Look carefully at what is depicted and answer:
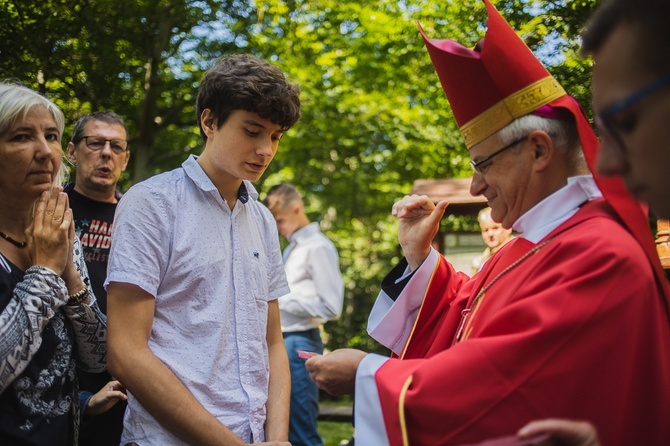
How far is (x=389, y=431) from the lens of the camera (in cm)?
194

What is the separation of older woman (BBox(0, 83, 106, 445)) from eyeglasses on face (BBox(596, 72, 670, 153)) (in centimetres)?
178

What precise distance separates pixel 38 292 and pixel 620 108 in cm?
183

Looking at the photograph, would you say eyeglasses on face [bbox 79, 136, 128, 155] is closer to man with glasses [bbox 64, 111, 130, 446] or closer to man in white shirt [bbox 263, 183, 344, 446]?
man with glasses [bbox 64, 111, 130, 446]

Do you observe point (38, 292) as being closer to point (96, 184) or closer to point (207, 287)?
point (207, 287)

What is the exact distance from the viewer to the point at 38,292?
227cm

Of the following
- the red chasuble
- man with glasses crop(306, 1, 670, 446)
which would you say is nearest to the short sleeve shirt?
man with glasses crop(306, 1, 670, 446)

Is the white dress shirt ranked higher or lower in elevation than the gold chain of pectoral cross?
lower

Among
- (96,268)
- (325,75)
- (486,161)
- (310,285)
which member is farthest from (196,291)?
(325,75)

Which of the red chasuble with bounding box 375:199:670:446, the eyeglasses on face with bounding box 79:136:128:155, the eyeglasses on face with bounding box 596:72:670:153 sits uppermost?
the eyeglasses on face with bounding box 596:72:670:153

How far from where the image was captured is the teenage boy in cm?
233

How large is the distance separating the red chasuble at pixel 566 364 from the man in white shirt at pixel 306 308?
3.96 metres

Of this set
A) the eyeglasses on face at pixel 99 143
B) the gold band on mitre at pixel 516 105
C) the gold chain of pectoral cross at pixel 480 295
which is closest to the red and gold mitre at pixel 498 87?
the gold band on mitre at pixel 516 105

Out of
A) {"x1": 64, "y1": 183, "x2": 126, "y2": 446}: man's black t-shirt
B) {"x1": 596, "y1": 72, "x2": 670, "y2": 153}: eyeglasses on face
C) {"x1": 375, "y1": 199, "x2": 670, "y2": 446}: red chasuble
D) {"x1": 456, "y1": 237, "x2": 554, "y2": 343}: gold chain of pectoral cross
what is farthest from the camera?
{"x1": 64, "y1": 183, "x2": 126, "y2": 446}: man's black t-shirt

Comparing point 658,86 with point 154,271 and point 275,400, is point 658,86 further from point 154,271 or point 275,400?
point 275,400
